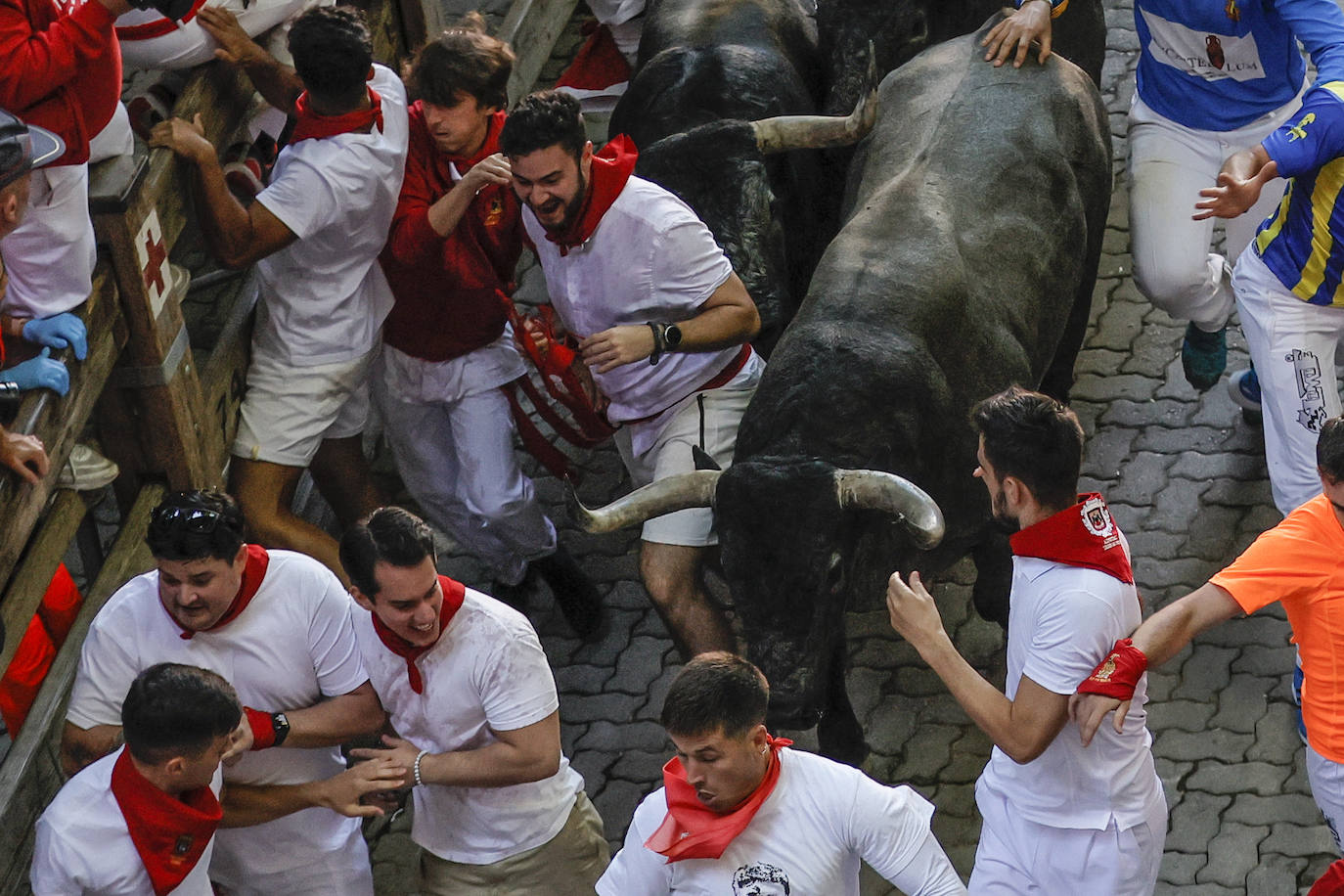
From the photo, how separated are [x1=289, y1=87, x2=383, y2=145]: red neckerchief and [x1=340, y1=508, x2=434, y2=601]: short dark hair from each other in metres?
1.85

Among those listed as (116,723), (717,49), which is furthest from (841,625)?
(717,49)

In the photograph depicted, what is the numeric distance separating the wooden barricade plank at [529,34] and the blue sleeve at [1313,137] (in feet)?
16.3

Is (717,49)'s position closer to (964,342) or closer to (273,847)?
(964,342)

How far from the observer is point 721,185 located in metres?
6.95

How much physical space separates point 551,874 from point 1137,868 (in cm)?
170

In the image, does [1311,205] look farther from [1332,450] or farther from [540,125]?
[540,125]

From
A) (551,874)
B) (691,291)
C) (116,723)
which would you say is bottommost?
(551,874)

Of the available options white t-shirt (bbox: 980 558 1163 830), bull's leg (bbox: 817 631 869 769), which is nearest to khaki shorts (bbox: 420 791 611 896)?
bull's leg (bbox: 817 631 869 769)

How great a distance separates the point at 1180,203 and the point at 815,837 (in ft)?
13.3

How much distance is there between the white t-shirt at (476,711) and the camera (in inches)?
192

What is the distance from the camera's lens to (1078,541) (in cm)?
437

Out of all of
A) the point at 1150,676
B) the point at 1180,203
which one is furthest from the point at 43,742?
the point at 1180,203

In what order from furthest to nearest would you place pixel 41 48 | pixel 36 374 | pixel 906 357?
pixel 906 357, pixel 36 374, pixel 41 48

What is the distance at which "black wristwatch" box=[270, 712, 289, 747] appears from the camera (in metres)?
4.92
